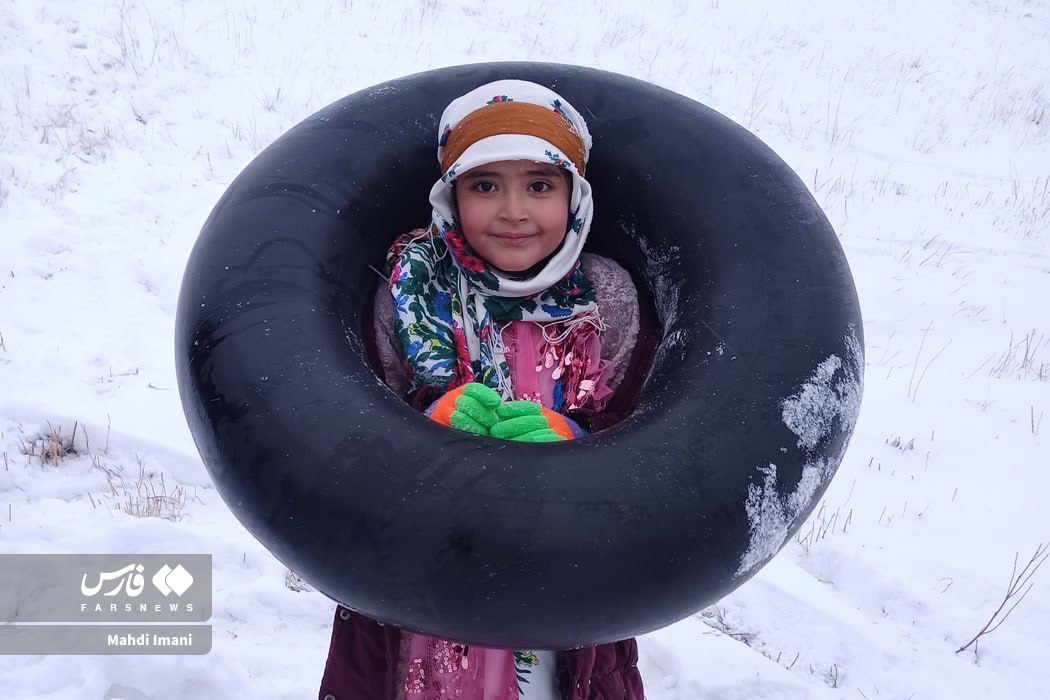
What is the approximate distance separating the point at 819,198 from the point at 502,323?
3528 millimetres

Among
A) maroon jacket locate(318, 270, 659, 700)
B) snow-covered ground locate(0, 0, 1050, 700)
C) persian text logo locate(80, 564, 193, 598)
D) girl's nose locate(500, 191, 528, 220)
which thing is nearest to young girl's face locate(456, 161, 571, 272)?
girl's nose locate(500, 191, 528, 220)

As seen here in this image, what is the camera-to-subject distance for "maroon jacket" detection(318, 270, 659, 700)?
4.91ft

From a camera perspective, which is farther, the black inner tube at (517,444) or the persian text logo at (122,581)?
the persian text logo at (122,581)

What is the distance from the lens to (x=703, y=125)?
5.41 ft

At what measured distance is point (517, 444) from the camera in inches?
45.1

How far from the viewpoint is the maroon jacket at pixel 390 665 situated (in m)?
1.50

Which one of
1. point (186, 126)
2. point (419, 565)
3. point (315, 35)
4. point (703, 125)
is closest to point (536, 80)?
point (703, 125)

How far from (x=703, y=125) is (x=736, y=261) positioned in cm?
38

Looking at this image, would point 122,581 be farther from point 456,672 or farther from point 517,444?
point 517,444

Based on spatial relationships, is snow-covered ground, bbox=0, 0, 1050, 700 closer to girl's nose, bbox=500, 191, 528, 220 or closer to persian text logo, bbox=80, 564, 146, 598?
persian text logo, bbox=80, 564, 146, 598

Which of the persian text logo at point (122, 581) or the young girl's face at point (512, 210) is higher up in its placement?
the young girl's face at point (512, 210)

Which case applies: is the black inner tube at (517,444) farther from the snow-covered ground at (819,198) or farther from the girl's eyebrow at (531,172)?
the snow-covered ground at (819,198)

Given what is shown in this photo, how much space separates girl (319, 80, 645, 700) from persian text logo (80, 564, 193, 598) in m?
0.71

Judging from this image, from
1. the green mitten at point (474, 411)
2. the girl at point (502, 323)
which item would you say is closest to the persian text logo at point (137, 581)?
the girl at point (502, 323)
